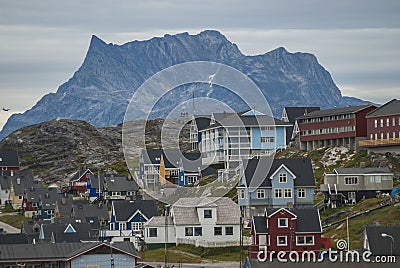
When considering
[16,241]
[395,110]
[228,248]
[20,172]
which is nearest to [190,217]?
[228,248]

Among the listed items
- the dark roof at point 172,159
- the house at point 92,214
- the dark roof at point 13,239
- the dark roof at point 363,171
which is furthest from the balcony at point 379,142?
the dark roof at point 13,239

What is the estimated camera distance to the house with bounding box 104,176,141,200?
143250mm

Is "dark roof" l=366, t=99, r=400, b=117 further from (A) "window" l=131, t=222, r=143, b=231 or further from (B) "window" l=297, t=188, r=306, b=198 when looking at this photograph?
(A) "window" l=131, t=222, r=143, b=231

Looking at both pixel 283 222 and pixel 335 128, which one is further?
pixel 335 128

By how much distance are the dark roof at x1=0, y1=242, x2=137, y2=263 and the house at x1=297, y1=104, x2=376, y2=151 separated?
170ft

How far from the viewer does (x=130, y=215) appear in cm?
11156

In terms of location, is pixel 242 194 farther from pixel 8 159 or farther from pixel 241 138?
pixel 8 159

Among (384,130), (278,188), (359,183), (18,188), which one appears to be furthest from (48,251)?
(18,188)

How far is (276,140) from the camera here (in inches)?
5655

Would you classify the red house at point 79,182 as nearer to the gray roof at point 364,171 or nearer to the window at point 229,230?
the gray roof at point 364,171

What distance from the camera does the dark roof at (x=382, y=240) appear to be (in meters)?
74.4

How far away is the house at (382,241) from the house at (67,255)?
61.9ft

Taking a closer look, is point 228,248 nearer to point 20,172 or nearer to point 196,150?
point 196,150

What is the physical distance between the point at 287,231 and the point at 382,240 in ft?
47.4
